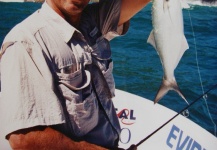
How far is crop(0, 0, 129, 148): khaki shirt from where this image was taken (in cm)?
133

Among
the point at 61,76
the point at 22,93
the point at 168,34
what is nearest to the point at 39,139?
the point at 22,93

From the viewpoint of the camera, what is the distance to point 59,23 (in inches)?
62.5

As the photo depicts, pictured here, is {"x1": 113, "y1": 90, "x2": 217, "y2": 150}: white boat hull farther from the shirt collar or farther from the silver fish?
the shirt collar

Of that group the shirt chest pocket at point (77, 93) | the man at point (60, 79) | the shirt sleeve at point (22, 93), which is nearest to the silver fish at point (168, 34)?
the man at point (60, 79)

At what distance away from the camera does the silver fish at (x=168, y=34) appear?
6.49 ft

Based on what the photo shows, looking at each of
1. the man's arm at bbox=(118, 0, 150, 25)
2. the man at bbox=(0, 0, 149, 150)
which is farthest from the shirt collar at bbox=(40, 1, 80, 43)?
the man's arm at bbox=(118, 0, 150, 25)

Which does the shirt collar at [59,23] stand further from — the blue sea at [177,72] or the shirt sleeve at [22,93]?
the blue sea at [177,72]

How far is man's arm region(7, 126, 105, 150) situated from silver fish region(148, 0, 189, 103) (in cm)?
102

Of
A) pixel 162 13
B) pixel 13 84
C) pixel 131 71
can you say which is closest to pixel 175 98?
pixel 131 71

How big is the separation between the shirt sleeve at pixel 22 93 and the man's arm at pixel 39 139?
3 cm

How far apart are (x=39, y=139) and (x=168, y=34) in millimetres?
1146

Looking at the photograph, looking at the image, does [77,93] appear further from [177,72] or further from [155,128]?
[177,72]

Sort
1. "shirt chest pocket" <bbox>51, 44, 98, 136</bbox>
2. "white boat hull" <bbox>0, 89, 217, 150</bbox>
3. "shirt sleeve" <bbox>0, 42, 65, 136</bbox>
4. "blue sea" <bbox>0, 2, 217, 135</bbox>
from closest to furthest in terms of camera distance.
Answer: "shirt sleeve" <bbox>0, 42, 65, 136</bbox> < "shirt chest pocket" <bbox>51, 44, 98, 136</bbox> < "white boat hull" <bbox>0, 89, 217, 150</bbox> < "blue sea" <bbox>0, 2, 217, 135</bbox>

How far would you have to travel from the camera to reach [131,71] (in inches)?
307
